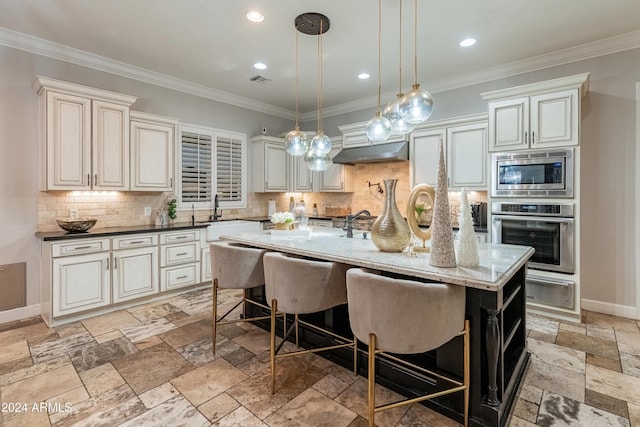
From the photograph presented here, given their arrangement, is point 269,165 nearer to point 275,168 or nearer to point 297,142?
point 275,168

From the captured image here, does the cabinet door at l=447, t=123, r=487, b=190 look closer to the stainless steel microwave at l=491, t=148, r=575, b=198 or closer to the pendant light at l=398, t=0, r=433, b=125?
the stainless steel microwave at l=491, t=148, r=575, b=198

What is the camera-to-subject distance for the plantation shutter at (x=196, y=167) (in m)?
4.67

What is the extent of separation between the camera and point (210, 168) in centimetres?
499

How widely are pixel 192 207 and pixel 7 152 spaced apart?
2.06 meters

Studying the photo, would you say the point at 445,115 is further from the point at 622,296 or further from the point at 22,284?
the point at 22,284

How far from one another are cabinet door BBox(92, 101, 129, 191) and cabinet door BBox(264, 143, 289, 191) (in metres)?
2.21

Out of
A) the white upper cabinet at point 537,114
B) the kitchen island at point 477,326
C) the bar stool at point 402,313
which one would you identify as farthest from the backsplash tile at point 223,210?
the bar stool at point 402,313

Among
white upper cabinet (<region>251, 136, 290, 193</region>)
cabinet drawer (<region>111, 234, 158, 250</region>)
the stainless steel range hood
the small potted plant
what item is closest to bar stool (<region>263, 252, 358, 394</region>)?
the small potted plant

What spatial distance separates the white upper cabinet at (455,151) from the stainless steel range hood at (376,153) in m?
0.14

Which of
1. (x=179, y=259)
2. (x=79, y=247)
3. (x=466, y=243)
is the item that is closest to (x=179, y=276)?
(x=179, y=259)

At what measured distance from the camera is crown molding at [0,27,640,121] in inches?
130

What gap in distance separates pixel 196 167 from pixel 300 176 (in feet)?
6.11

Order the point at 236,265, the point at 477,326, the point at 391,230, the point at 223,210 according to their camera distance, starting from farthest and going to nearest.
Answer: the point at 223,210 → the point at 236,265 → the point at 391,230 → the point at 477,326

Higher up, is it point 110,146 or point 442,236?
point 110,146
